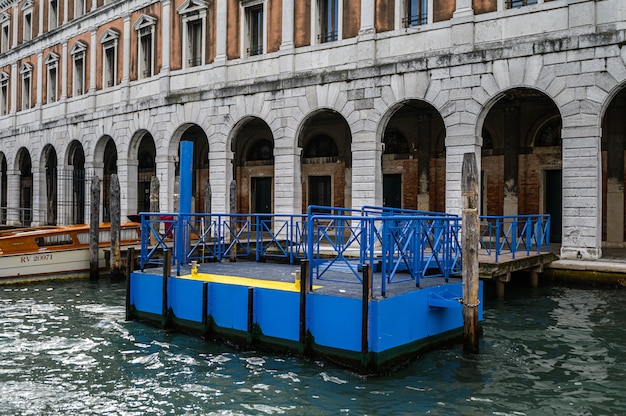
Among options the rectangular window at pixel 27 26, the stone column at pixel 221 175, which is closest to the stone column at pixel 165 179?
the stone column at pixel 221 175

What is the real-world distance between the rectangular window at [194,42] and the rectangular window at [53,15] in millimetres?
10290

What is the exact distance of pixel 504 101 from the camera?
17438 millimetres

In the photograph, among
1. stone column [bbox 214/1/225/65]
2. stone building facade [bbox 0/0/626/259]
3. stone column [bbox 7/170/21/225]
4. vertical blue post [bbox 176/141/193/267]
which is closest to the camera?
vertical blue post [bbox 176/141/193/267]

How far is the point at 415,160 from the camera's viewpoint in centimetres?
1952

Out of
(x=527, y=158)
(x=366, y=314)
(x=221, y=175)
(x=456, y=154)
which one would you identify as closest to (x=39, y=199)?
(x=221, y=175)

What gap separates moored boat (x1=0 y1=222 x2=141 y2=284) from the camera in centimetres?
1475

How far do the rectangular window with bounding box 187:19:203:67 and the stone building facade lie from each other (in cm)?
4

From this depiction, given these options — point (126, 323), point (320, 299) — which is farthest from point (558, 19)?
point (126, 323)

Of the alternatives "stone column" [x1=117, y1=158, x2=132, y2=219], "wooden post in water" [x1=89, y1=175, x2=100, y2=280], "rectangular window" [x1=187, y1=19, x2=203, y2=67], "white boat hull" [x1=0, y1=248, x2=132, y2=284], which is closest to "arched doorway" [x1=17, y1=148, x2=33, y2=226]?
"stone column" [x1=117, y1=158, x2=132, y2=219]

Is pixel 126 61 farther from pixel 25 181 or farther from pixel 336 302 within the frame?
pixel 336 302

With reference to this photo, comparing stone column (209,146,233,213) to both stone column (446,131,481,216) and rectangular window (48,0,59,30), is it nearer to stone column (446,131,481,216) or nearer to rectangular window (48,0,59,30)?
stone column (446,131,481,216)

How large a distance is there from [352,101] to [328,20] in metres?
2.69

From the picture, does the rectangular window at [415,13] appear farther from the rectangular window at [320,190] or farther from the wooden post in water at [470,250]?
the wooden post in water at [470,250]

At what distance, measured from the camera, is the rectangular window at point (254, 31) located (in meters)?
19.0
